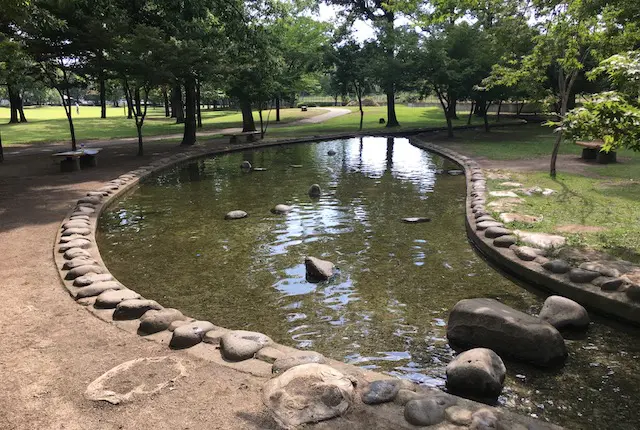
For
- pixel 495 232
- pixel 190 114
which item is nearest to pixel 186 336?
pixel 495 232

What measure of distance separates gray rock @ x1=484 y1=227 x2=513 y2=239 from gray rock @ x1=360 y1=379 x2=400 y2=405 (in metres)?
4.20

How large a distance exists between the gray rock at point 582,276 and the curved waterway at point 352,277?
0.45 meters

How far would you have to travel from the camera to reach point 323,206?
10133 millimetres

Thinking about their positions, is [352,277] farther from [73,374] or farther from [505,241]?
[73,374]

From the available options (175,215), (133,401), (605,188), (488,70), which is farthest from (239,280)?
(488,70)

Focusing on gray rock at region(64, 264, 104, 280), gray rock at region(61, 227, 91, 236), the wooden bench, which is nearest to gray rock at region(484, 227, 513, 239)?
gray rock at region(64, 264, 104, 280)

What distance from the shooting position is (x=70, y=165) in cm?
1426

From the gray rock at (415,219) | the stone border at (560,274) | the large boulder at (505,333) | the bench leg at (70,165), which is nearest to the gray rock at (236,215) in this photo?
the gray rock at (415,219)

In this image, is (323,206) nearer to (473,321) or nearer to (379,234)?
(379,234)

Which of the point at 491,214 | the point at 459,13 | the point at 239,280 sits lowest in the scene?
the point at 239,280

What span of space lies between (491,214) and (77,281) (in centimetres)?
629

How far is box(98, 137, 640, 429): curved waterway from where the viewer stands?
3967mm

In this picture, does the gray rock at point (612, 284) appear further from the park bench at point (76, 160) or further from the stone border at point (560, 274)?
the park bench at point (76, 160)

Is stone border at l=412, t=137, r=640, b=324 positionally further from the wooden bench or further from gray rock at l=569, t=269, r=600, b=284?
the wooden bench
